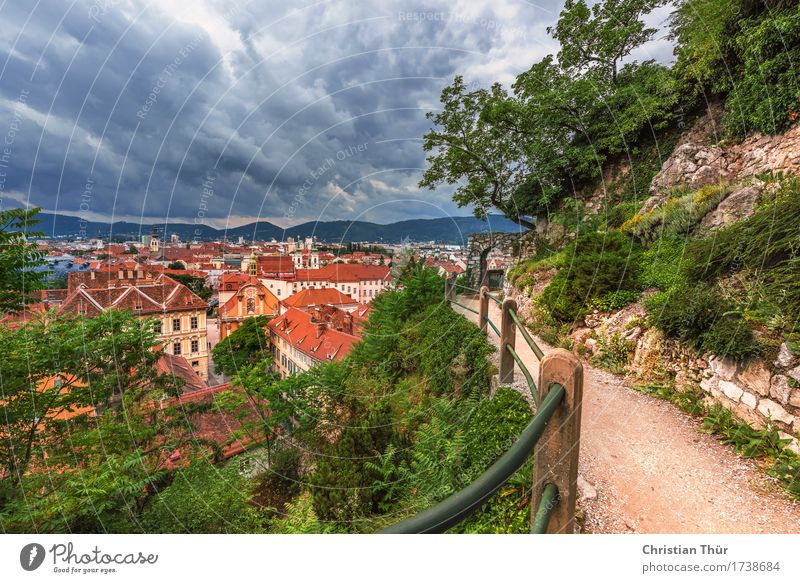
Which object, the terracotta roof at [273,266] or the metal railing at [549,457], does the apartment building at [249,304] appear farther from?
the metal railing at [549,457]

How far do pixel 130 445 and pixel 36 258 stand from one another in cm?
346

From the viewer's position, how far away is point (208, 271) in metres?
7.39

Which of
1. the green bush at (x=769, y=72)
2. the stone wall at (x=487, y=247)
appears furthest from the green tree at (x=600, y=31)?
the stone wall at (x=487, y=247)

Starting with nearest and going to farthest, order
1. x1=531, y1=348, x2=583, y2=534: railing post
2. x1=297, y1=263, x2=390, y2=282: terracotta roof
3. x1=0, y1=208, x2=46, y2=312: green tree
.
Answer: x1=531, y1=348, x2=583, y2=534: railing post → x1=0, y1=208, x2=46, y2=312: green tree → x1=297, y1=263, x2=390, y2=282: terracotta roof

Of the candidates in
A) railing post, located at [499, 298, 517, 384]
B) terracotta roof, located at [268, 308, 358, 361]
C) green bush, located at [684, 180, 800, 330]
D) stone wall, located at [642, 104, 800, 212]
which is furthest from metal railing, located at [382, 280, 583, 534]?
terracotta roof, located at [268, 308, 358, 361]

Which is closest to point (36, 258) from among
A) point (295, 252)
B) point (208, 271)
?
point (295, 252)

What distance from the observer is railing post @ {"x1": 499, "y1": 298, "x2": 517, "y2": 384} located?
2852 millimetres

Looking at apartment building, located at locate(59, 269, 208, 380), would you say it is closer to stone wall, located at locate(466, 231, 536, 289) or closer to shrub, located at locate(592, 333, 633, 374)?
shrub, located at locate(592, 333, 633, 374)

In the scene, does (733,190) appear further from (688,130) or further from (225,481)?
(225,481)

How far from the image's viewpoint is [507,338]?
311 cm

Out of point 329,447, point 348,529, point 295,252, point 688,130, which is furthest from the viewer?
point 688,130

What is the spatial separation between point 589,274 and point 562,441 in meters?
5.35

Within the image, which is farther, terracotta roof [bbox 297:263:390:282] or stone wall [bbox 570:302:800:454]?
terracotta roof [bbox 297:263:390:282]

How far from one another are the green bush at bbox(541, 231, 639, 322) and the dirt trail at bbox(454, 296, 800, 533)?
2479 millimetres
